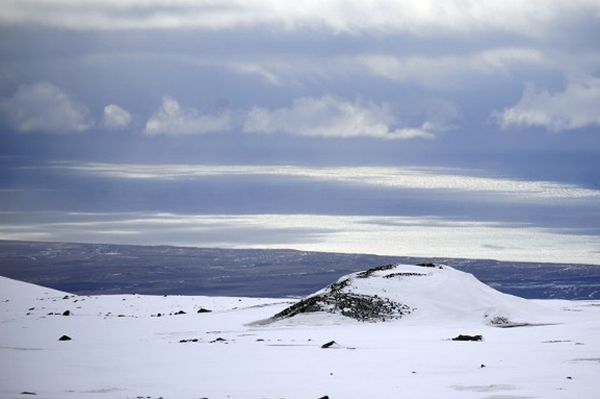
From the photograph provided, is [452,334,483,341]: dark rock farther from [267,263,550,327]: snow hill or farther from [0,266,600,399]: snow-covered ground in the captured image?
[267,263,550,327]: snow hill

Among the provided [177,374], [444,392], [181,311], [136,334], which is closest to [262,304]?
[181,311]

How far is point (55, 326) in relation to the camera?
138 feet

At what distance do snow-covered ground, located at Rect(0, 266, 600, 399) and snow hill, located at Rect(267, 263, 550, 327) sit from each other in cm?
10

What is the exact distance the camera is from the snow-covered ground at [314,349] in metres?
22.7

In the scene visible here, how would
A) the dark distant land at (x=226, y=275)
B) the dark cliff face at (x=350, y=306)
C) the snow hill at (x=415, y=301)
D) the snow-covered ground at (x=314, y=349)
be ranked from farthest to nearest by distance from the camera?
the dark distant land at (x=226, y=275), the snow hill at (x=415, y=301), the dark cliff face at (x=350, y=306), the snow-covered ground at (x=314, y=349)

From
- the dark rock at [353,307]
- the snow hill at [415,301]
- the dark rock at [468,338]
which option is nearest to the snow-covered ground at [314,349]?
the snow hill at [415,301]

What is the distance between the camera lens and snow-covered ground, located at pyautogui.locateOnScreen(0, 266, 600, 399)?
74.4ft

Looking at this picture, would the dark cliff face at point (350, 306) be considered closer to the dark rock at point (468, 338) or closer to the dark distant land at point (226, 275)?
the dark rock at point (468, 338)

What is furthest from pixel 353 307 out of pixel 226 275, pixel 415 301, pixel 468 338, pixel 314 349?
pixel 226 275

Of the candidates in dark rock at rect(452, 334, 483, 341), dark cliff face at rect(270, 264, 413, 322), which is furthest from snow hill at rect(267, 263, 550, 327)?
dark rock at rect(452, 334, 483, 341)

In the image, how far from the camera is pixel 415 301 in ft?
154

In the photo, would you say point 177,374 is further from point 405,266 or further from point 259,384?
point 405,266

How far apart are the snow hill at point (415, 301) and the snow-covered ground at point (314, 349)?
100 millimetres

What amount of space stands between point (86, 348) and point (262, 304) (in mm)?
24853
